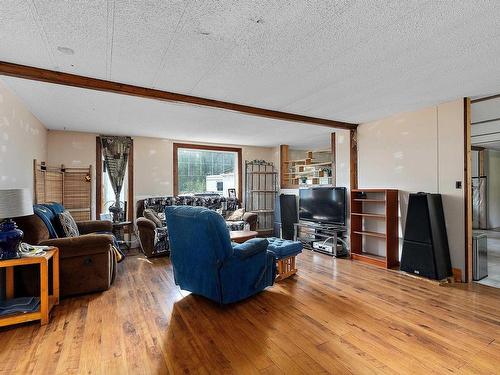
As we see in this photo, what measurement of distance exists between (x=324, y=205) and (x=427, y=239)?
6.22 ft

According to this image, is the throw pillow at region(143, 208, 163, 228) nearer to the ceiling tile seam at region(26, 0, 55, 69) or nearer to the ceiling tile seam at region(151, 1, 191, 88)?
the ceiling tile seam at region(151, 1, 191, 88)

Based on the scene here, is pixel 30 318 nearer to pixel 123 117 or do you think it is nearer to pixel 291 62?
pixel 123 117

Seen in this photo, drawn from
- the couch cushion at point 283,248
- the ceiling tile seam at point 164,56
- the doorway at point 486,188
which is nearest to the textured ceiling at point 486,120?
the doorway at point 486,188

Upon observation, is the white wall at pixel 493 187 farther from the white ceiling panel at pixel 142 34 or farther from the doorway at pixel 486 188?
the white ceiling panel at pixel 142 34

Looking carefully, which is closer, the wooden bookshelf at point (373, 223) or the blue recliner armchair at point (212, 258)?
the blue recliner armchair at point (212, 258)

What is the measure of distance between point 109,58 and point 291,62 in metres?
1.57

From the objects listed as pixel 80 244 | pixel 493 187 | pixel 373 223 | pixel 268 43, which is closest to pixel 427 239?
pixel 373 223

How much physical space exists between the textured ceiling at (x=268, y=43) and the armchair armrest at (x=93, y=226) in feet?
8.79

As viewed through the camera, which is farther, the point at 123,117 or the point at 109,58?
the point at 123,117

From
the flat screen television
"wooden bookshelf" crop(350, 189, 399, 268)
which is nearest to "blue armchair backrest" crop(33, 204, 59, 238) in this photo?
the flat screen television

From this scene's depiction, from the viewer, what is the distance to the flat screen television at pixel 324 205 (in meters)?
4.85

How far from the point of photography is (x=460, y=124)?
3.44 m

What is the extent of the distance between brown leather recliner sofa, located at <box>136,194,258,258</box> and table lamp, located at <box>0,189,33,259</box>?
89.4 inches

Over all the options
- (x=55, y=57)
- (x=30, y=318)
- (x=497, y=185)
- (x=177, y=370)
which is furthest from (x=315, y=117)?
(x=497, y=185)
